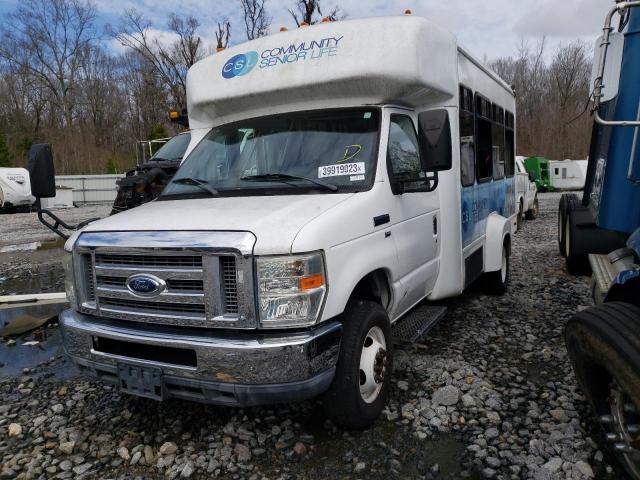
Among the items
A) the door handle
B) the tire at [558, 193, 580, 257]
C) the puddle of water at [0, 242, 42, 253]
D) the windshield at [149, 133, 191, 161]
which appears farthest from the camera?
the puddle of water at [0, 242, 42, 253]

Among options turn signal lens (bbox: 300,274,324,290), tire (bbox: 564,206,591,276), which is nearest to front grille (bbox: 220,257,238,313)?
turn signal lens (bbox: 300,274,324,290)

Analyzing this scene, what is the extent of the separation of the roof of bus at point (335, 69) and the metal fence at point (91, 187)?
80.3 ft

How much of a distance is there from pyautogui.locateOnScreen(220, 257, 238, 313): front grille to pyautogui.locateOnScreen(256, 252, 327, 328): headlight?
0.15m

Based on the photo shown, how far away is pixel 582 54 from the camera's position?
39500 millimetres

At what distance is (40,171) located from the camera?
374 centimetres

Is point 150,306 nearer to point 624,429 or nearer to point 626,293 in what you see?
point 624,429

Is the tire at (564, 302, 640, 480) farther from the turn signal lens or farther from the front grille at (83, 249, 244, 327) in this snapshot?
the front grille at (83, 249, 244, 327)

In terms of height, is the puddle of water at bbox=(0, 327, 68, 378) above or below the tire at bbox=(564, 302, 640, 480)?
below

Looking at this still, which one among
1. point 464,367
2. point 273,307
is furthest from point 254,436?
point 464,367

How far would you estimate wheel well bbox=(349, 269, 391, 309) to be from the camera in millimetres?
3591

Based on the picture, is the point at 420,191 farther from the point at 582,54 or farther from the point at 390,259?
the point at 582,54

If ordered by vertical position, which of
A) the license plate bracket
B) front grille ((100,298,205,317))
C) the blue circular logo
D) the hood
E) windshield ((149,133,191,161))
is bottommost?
the license plate bracket

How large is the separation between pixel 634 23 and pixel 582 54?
42.5 meters

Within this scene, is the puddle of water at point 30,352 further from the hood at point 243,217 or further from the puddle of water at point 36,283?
the puddle of water at point 36,283
